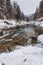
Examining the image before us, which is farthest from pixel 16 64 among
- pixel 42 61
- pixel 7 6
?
pixel 7 6

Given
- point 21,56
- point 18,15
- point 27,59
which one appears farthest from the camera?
point 18,15

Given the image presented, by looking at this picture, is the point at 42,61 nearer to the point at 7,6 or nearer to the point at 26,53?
the point at 26,53

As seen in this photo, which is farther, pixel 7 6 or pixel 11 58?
pixel 7 6

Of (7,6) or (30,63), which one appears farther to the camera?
(7,6)

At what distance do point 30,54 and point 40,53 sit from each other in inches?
19.3

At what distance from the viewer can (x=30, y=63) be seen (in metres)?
6.94

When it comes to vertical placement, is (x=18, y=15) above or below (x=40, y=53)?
below

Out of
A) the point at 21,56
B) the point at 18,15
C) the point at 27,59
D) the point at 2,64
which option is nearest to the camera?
the point at 2,64

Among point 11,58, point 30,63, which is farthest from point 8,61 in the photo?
point 30,63

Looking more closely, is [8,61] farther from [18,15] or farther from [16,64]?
[18,15]

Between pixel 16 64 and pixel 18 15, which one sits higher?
pixel 16 64

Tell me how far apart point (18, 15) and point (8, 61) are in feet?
280

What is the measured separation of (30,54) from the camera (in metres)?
8.13

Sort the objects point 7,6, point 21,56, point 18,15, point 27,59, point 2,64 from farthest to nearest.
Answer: point 18,15 < point 7,6 < point 21,56 < point 27,59 < point 2,64
